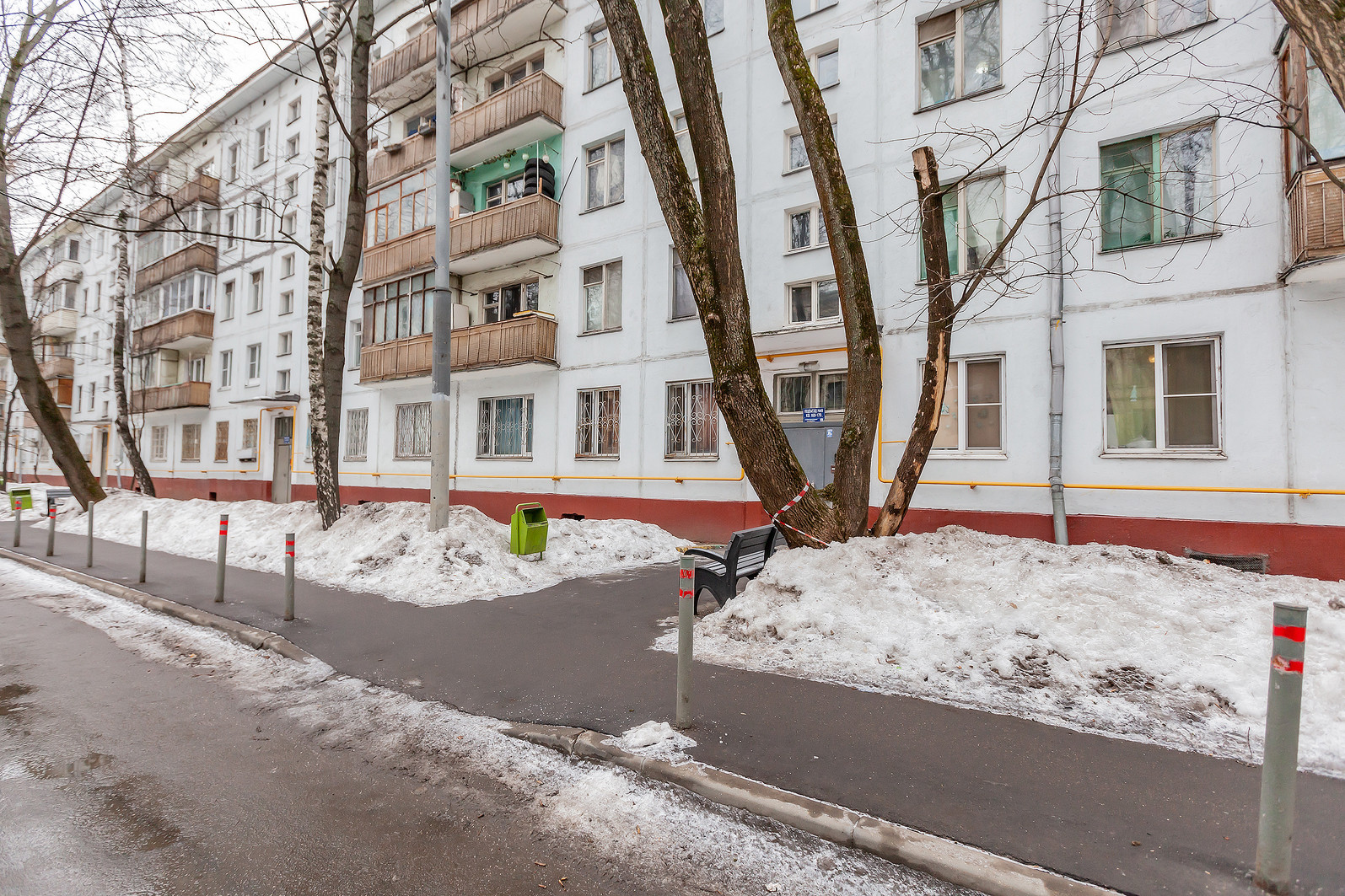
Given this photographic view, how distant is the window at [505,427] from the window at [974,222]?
34.6ft

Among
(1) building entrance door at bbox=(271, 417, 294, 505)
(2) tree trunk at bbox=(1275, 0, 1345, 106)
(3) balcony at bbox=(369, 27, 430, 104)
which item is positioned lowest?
(1) building entrance door at bbox=(271, 417, 294, 505)

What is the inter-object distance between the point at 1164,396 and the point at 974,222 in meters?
4.24

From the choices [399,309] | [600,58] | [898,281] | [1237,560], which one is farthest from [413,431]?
[1237,560]

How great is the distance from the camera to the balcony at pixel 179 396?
2733 cm

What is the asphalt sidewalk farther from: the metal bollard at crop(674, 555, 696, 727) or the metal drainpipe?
the metal drainpipe

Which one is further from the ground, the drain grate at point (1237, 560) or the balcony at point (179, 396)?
the balcony at point (179, 396)

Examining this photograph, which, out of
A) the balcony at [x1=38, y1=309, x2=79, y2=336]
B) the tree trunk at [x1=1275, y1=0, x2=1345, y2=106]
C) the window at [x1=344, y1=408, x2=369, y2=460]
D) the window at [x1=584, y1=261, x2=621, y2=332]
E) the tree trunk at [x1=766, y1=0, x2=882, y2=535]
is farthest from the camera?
the balcony at [x1=38, y1=309, x2=79, y2=336]

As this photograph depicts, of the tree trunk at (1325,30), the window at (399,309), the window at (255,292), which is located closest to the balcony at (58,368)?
the window at (255,292)

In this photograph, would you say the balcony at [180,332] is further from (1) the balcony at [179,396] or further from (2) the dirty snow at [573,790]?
(2) the dirty snow at [573,790]

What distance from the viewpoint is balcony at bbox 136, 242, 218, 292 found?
27719mm

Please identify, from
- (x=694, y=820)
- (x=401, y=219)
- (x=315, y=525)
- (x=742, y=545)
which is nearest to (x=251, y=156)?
(x=401, y=219)

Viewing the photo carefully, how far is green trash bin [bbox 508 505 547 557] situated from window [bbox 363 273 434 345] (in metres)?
9.73

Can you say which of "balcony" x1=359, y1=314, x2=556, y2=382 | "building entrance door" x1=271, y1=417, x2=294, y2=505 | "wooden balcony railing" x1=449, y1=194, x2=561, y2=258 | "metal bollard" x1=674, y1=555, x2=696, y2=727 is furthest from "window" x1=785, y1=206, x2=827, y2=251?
"building entrance door" x1=271, y1=417, x2=294, y2=505

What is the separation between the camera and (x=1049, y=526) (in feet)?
32.9
